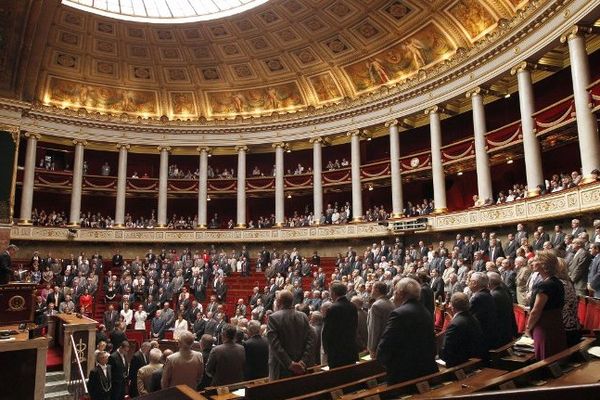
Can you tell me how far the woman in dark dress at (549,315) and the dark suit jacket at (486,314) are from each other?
58cm

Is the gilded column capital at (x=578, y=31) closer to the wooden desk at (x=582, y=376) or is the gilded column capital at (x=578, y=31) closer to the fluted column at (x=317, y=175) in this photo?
the fluted column at (x=317, y=175)

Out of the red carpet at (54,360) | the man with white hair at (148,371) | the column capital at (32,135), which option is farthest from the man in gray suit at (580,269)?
the column capital at (32,135)

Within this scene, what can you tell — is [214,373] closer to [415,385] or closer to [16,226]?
[415,385]

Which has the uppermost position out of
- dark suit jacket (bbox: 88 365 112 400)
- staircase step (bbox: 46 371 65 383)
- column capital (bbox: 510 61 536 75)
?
column capital (bbox: 510 61 536 75)

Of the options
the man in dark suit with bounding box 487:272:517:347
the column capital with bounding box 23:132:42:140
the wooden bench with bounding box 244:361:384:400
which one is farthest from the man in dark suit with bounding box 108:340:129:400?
the column capital with bounding box 23:132:42:140

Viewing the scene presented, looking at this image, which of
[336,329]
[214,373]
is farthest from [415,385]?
[214,373]

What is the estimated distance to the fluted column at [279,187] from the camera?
1040 inches

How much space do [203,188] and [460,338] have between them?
24952 mm

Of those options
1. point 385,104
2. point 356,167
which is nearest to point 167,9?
point 385,104

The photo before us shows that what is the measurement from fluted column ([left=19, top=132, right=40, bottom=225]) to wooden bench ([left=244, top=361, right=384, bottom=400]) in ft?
80.2

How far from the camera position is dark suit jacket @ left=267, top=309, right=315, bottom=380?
4.84 metres

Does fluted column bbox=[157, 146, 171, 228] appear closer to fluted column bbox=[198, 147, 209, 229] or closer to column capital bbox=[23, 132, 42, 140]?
fluted column bbox=[198, 147, 209, 229]

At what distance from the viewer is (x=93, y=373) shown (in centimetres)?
778

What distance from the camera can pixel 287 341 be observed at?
193 inches
